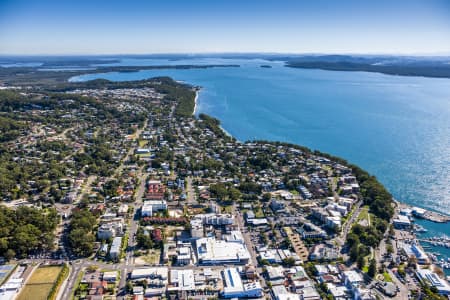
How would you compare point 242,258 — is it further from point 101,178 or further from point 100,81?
point 100,81

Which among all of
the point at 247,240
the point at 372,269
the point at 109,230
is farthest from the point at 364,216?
the point at 109,230

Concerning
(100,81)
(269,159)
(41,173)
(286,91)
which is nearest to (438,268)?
(269,159)

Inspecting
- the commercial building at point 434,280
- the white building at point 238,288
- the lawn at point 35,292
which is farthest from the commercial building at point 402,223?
the lawn at point 35,292

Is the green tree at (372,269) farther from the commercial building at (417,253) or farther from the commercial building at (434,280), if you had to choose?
the commercial building at (417,253)

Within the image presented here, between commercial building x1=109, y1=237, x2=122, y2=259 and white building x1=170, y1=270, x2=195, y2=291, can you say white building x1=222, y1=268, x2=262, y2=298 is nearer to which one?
white building x1=170, y1=270, x2=195, y2=291

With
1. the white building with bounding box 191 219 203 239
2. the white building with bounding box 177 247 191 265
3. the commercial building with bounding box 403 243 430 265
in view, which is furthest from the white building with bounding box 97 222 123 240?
the commercial building with bounding box 403 243 430 265
